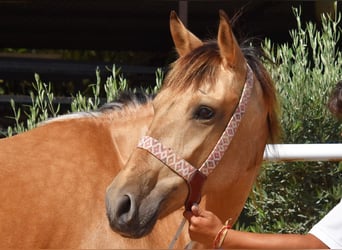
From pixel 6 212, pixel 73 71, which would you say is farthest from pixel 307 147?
pixel 73 71

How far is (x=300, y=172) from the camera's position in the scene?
4.94 metres

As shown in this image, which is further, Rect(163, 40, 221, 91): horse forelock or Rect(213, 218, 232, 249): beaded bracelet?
Rect(163, 40, 221, 91): horse forelock

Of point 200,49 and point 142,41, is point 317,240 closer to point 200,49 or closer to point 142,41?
point 200,49

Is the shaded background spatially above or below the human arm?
below

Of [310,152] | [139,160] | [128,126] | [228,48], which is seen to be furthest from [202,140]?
[310,152]

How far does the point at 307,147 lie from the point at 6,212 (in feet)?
4.83

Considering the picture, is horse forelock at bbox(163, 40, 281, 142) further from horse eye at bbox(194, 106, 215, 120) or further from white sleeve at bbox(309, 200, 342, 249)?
white sleeve at bbox(309, 200, 342, 249)

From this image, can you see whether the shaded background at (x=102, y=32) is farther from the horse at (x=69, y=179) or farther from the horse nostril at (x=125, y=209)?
the horse nostril at (x=125, y=209)

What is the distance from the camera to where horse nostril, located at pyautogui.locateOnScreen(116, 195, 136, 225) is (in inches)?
112

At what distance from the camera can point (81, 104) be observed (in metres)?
4.96

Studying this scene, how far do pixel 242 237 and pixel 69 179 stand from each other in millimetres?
878

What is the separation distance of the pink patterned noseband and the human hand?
113 millimetres

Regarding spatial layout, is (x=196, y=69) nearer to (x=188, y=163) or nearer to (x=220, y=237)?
(x=188, y=163)

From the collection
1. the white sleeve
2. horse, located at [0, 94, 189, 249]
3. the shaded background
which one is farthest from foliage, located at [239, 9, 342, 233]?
the white sleeve
